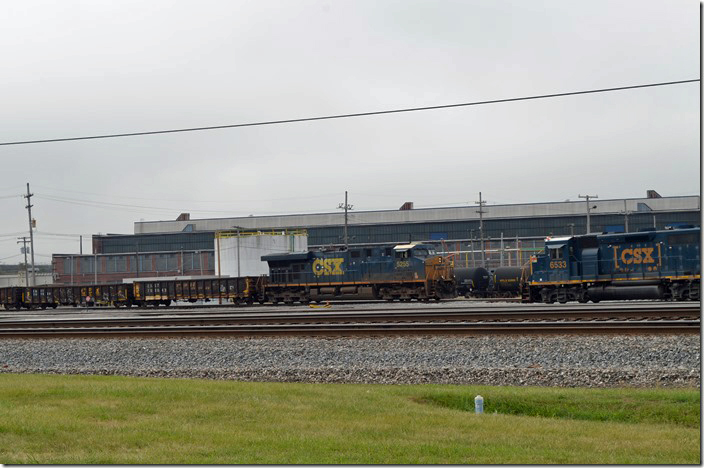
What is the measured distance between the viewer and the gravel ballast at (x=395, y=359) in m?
15.1

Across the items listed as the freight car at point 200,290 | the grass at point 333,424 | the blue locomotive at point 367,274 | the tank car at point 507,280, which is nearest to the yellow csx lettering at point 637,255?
the blue locomotive at point 367,274

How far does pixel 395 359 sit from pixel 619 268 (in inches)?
813

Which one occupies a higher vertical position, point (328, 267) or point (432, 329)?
point (328, 267)

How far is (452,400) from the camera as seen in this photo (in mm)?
12984

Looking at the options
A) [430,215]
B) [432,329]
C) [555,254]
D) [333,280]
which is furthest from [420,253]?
[430,215]

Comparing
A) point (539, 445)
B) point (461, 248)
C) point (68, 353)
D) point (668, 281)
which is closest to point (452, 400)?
point (539, 445)

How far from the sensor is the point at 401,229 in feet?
332

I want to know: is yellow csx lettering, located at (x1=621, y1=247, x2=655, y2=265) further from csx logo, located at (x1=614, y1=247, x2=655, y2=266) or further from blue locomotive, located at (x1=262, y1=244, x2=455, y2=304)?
blue locomotive, located at (x1=262, y1=244, x2=455, y2=304)

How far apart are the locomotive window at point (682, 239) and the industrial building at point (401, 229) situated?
5644 centimetres

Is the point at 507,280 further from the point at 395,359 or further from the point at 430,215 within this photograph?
the point at 430,215

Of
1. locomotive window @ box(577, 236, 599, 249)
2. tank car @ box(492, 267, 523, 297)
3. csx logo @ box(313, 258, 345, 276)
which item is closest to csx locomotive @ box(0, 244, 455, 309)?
csx logo @ box(313, 258, 345, 276)

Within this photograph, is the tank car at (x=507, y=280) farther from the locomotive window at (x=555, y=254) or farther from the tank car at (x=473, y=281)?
the locomotive window at (x=555, y=254)

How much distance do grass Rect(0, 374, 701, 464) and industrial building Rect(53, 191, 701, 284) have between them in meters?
78.3

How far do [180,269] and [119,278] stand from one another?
945cm
